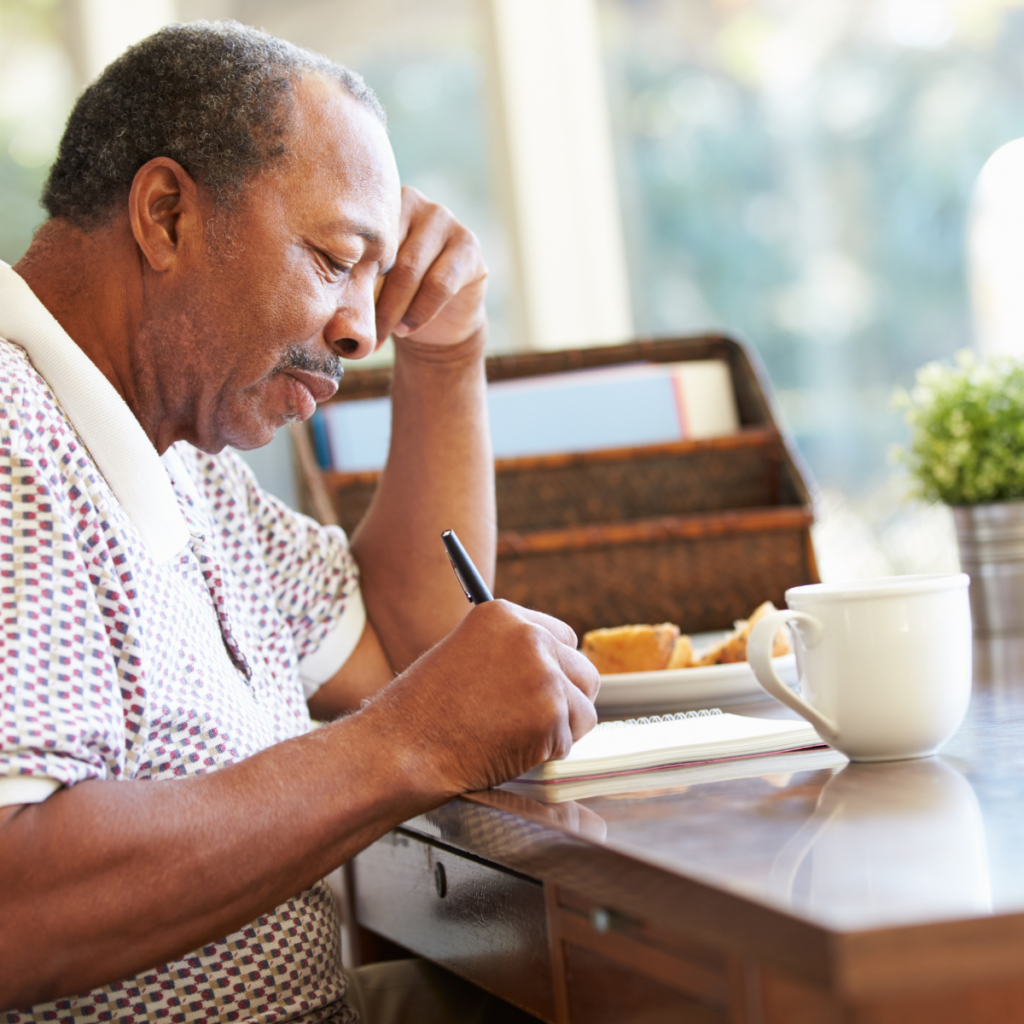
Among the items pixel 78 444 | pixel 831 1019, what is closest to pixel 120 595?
pixel 78 444

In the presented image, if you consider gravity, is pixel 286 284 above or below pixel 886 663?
above

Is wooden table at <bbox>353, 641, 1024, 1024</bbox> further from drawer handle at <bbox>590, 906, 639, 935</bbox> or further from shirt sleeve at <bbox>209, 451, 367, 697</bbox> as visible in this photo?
shirt sleeve at <bbox>209, 451, 367, 697</bbox>

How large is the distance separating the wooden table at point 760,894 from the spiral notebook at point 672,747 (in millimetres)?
55

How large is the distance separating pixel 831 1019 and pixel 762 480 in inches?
48.7

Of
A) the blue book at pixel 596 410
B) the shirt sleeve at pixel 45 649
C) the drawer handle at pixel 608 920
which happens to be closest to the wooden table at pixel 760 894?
the drawer handle at pixel 608 920

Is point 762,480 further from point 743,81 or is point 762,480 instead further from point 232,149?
point 743,81

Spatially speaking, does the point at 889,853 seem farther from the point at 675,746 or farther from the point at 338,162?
the point at 338,162

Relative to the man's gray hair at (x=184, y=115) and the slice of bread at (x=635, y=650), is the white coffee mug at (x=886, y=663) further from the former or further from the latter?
the man's gray hair at (x=184, y=115)

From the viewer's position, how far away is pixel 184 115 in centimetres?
94

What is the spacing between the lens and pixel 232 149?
94 centimetres

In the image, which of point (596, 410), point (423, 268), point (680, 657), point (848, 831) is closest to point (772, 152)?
point (596, 410)

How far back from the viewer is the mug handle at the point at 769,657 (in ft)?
2.54

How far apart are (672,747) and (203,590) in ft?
1.34

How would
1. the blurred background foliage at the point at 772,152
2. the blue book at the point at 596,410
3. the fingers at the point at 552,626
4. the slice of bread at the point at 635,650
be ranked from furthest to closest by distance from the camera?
the blurred background foliage at the point at 772,152 → the blue book at the point at 596,410 → the slice of bread at the point at 635,650 → the fingers at the point at 552,626
